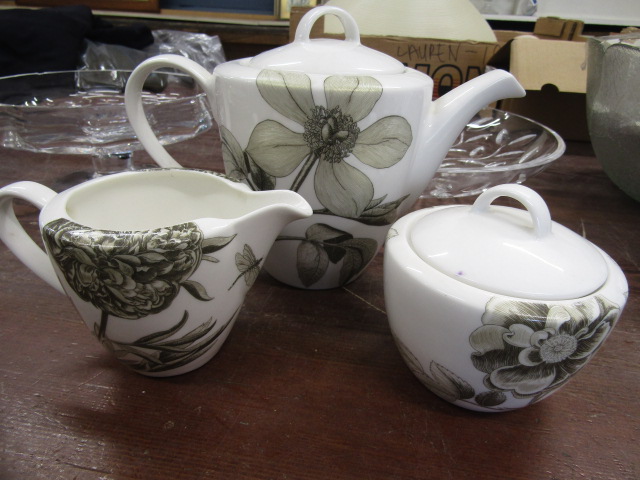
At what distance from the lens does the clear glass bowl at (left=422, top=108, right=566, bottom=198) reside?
1.49ft

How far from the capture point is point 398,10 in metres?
0.67

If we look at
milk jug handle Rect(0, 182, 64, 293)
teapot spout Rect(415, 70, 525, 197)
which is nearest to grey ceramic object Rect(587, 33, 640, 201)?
teapot spout Rect(415, 70, 525, 197)

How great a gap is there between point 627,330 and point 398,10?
21.1 inches

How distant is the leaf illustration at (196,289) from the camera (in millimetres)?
238

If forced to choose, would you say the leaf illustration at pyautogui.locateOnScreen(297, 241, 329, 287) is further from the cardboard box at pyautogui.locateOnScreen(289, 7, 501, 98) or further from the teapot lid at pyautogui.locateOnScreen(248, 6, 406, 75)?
the cardboard box at pyautogui.locateOnScreen(289, 7, 501, 98)

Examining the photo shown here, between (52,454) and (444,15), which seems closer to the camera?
(52,454)

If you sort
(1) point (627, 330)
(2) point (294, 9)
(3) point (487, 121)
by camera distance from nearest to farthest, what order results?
1. (1) point (627, 330)
2. (3) point (487, 121)
3. (2) point (294, 9)

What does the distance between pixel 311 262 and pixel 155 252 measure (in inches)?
6.1

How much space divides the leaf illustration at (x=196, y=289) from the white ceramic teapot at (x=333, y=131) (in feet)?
0.34

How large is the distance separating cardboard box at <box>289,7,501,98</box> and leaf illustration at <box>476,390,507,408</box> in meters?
0.49

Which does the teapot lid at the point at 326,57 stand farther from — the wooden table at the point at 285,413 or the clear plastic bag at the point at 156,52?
the clear plastic bag at the point at 156,52

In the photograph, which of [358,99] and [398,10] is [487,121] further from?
[358,99]

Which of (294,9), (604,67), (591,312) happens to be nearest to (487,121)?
(604,67)

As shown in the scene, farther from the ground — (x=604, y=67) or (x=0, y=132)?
(x=604, y=67)
